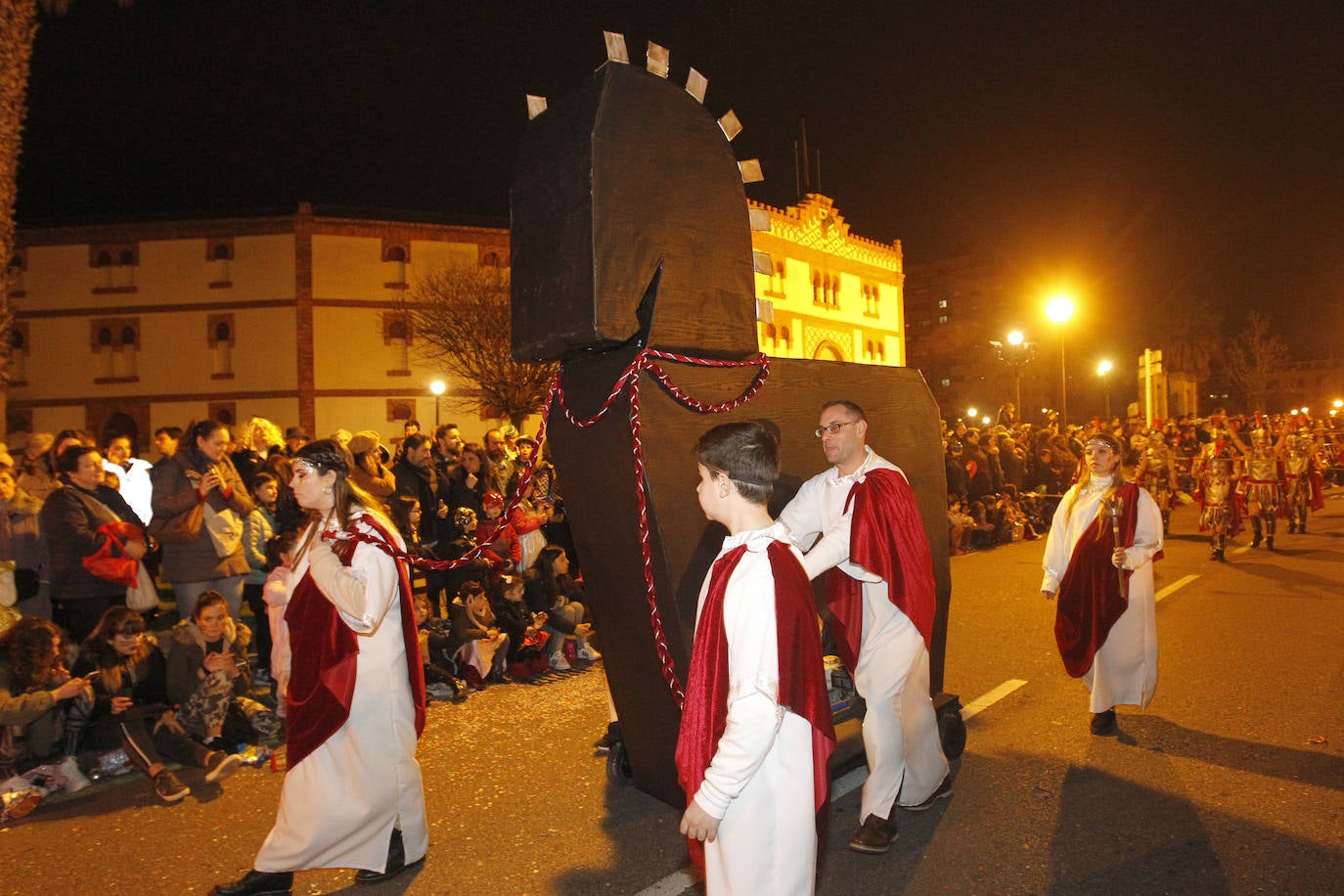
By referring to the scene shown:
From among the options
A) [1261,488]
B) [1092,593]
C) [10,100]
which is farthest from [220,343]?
[1092,593]

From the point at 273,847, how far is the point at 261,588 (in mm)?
4459

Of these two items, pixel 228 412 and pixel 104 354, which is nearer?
pixel 228 412

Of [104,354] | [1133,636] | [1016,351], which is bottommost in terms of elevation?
[1133,636]

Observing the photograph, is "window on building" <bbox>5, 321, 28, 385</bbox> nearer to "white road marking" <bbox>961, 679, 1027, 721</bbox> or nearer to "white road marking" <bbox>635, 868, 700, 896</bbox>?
"white road marking" <bbox>961, 679, 1027, 721</bbox>

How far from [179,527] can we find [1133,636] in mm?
6908

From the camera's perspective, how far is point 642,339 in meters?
3.87

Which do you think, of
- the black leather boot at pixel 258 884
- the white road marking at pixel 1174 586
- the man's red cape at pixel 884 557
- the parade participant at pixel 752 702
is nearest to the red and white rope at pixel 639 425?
the man's red cape at pixel 884 557

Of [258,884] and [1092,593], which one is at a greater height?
[1092,593]

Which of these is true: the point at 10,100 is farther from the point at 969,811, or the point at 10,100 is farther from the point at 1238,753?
the point at 1238,753

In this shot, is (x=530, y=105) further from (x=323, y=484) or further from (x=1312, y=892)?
(x=1312, y=892)

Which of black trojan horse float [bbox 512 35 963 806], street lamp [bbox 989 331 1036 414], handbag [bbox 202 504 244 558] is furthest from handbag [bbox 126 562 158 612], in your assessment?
street lamp [bbox 989 331 1036 414]

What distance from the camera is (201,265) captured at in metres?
33.7

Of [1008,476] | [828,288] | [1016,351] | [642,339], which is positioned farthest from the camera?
[828,288]

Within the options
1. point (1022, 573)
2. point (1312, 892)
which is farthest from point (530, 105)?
point (1022, 573)
